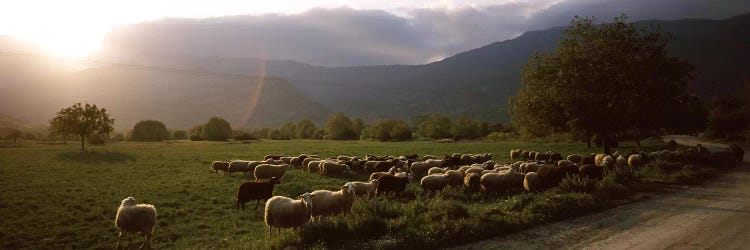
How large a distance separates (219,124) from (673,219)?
102 m

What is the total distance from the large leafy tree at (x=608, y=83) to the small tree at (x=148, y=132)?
3515 inches

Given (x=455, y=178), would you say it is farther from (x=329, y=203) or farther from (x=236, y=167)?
(x=236, y=167)

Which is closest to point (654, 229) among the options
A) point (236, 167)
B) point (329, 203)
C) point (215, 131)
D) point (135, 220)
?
point (329, 203)

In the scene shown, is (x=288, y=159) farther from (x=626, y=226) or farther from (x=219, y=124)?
(x=219, y=124)

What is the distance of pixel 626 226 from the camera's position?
12211 mm

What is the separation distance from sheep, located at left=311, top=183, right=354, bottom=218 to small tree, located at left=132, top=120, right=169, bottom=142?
96.2m

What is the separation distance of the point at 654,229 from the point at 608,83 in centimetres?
2345

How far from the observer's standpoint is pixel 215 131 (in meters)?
102

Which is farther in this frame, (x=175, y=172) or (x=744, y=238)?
(x=175, y=172)

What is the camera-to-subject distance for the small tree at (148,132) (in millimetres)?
97250

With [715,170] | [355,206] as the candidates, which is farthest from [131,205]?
[715,170]

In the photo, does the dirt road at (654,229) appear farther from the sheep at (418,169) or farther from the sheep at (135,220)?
the sheep at (418,169)

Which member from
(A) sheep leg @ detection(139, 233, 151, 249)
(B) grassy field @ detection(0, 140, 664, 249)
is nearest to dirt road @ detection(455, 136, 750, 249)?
(B) grassy field @ detection(0, 140, 664, 249)

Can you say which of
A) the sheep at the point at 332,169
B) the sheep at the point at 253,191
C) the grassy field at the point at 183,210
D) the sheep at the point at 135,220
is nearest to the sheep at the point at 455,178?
the grassy field at the point at 183,210
